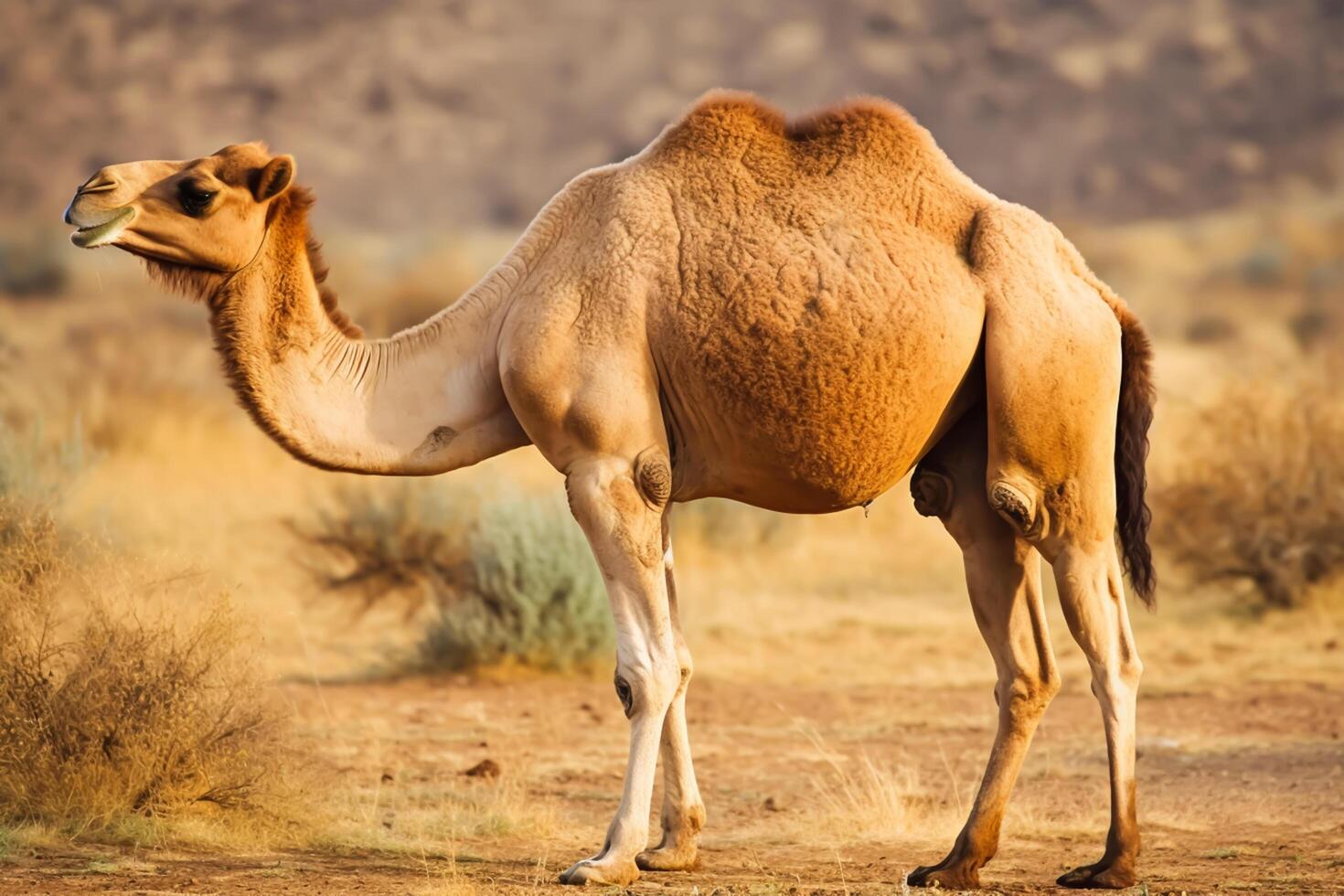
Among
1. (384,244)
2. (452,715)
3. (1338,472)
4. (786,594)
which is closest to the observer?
(452,715)

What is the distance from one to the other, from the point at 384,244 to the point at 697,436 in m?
43.3

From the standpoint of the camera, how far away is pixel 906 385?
22.9ft

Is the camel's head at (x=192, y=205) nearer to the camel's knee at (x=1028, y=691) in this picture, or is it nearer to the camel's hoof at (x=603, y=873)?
the camel's hoof at (x=603, y=873)

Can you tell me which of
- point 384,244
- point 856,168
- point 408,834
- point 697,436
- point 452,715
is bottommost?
point 384,244

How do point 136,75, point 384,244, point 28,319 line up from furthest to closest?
point 136,75, point 384,244, point 28,319

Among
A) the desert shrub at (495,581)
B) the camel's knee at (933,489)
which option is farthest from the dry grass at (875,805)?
the desert shrub at (495,581)

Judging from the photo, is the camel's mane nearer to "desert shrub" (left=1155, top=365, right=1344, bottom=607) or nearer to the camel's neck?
the camel's neck

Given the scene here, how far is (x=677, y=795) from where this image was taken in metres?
7.45

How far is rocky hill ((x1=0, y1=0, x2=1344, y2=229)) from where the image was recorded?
56.4 metres

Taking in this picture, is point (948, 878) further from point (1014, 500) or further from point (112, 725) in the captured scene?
point (112, 725)

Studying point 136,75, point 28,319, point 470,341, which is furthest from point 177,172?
point 136,75

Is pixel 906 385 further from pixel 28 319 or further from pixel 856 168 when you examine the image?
pixel 28 319

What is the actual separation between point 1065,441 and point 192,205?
3522mm

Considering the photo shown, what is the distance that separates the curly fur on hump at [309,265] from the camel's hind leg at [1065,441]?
2648 millimetres
